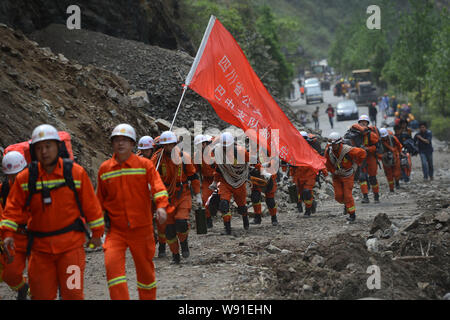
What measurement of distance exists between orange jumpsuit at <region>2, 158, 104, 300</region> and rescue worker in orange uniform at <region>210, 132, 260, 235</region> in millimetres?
6154

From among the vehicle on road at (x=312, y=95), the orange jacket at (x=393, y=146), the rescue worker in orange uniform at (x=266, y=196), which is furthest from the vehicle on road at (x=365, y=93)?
the rescue worker in orange uniform at (x=266, y=196)

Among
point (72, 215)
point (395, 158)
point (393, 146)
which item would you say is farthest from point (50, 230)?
point (393, 146)

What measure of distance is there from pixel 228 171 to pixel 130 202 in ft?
18.7

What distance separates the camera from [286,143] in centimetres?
1160

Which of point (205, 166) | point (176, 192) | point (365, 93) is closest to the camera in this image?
point (176, 192)

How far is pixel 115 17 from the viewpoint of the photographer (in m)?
28.0

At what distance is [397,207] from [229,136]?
208 inches

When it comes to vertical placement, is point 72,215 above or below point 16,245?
above

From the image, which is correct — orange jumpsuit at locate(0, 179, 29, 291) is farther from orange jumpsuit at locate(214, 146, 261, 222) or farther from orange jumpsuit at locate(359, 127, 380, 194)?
orange jumpsuit at locate(359, 127, 380, 194)

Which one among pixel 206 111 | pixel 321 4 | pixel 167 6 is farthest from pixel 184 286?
pixel 321 4

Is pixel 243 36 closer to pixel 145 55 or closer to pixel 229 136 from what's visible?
pixel 145 55

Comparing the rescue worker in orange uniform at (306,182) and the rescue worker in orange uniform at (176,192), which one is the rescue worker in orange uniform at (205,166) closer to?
the rescue worker in orange uniform at (306,182)

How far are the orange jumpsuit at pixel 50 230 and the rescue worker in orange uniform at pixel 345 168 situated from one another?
8.01m

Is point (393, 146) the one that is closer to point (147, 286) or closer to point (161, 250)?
point (161, 250)
